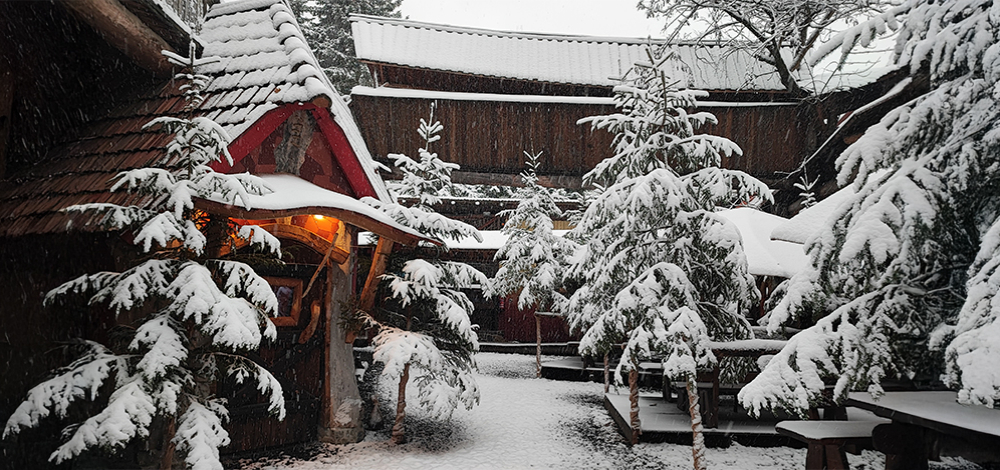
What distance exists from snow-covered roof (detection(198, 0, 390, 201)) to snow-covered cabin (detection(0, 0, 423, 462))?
0.9 inches

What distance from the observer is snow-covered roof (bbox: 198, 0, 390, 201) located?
687 cm

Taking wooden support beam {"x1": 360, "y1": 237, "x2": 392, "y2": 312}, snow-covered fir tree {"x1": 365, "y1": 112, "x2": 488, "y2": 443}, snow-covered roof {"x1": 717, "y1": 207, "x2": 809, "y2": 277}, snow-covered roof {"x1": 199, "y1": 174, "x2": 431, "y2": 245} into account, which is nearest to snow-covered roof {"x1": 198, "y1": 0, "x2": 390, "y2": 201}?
snow-covered roof {"x1": 199, "y1": 174, "x2": 431, "y2": 245}

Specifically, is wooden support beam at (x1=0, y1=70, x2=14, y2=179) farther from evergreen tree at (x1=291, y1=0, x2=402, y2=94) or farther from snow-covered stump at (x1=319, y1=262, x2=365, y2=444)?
evergreen tree at (x1=291, y1=0, x2=402, y2=94)

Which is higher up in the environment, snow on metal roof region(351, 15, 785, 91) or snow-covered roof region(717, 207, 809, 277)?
snow on metal roof region(351, 15, 785, 91)

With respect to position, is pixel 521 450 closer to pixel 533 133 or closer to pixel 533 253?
pixel 533 253

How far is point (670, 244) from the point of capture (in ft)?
23.0

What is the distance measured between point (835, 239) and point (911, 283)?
716 mm

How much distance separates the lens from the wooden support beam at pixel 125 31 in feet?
20.7

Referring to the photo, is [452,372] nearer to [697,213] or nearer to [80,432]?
[697,213]

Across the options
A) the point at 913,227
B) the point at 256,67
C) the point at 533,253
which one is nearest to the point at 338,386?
the point at 256,67

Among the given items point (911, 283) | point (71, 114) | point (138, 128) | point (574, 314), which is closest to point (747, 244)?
point (574, 314)

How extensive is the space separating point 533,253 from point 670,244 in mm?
9259

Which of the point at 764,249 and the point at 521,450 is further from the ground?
the point at 764,249

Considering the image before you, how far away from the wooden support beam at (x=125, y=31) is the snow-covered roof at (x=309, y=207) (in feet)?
7.08
